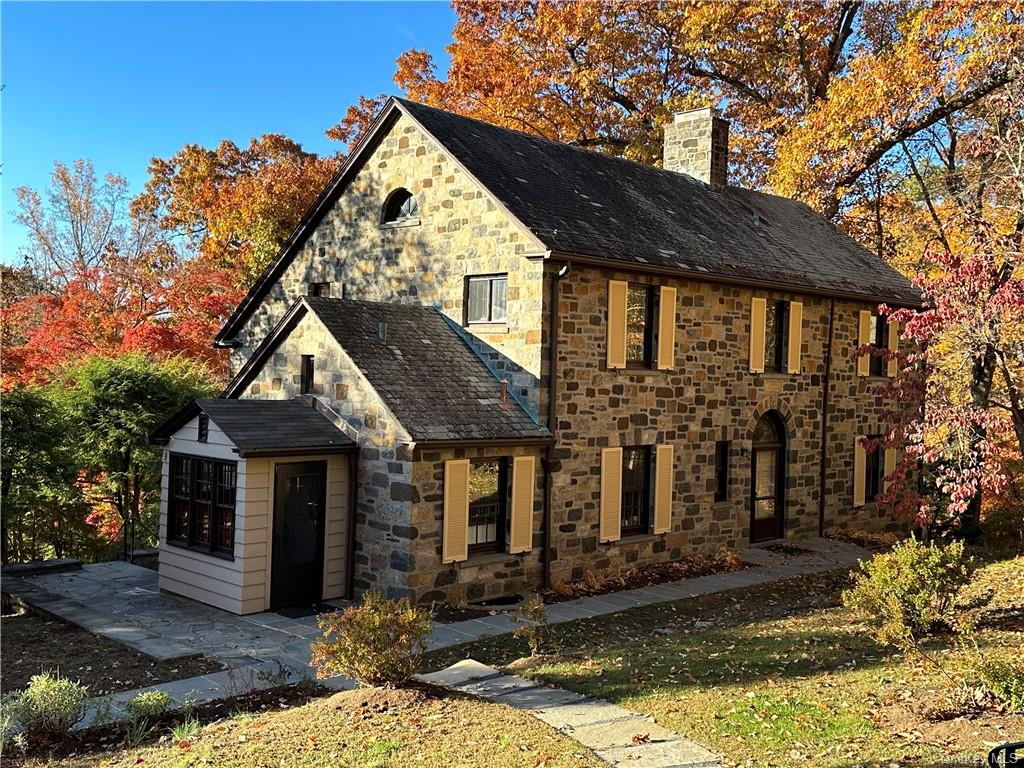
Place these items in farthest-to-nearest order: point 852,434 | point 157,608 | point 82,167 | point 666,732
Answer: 1. point 82,167
2. point 852,434
3. point 157,608
4. point 666,732

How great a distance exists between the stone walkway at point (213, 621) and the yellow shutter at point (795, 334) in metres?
4.33

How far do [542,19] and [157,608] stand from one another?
22.4m

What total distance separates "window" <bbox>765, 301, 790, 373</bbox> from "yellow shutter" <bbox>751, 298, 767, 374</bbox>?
518mm

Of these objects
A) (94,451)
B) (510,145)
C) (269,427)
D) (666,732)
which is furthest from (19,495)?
(666,732)

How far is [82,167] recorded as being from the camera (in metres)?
31.6

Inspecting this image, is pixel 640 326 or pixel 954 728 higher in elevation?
pixel 640 326

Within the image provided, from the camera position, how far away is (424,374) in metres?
13.8

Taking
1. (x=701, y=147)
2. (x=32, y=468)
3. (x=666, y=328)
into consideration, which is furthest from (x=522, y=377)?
(x=701, y=147)

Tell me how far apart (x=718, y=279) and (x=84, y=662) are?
11.6m

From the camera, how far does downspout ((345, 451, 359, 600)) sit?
13.2 meters

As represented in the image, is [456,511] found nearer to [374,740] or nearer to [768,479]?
[374,740]

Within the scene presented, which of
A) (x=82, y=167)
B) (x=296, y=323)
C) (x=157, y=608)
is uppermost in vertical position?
(x=82, y=167)

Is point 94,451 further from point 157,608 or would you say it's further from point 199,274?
point 199,274

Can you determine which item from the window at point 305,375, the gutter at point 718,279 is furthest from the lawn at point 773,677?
the gutter at point 718,279
